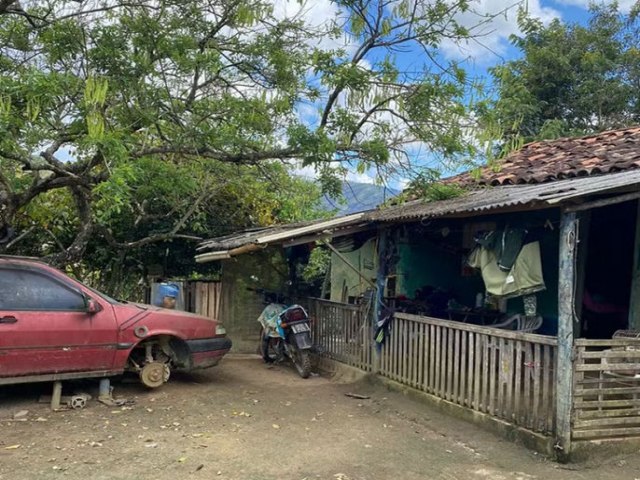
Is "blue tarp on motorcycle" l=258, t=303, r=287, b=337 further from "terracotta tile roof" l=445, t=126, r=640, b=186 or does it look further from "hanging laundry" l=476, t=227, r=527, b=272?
"hanging laundry" l=476, t=227, r=527, b=272

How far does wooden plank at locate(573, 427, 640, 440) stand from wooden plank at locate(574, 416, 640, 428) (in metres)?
0.05

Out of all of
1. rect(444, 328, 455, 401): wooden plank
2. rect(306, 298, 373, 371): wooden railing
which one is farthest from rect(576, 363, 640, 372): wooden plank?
rect(306, 298, 373, 371): wooden railing

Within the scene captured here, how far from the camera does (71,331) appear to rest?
650cm

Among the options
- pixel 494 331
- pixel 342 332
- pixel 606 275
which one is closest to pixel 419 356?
pixel 494 331

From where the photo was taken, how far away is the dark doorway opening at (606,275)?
7508 mm

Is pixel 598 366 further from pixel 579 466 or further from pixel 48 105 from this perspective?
pixel 48 105

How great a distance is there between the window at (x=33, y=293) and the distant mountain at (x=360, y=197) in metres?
4.13

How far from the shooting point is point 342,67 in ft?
23.0

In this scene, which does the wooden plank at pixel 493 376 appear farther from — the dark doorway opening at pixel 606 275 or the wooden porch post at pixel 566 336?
the dark doorway opening at pixel 606 275

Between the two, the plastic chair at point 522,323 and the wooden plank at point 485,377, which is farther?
the plastic chair at point 522,323

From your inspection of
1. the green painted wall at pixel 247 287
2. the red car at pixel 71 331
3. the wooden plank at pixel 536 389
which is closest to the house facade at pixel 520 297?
the wooden plank at pixel 536 389

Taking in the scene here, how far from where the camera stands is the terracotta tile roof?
272 inches

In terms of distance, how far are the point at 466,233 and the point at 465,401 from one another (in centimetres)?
364

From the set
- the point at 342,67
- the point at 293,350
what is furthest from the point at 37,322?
the point at 342,67
